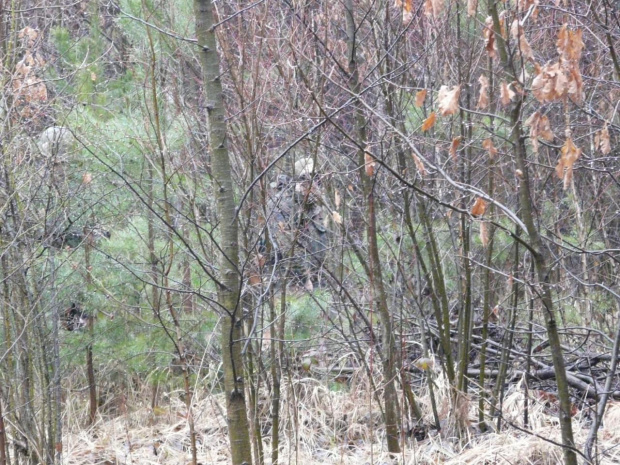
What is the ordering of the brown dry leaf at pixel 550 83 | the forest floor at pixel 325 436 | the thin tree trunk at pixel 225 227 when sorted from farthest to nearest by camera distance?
the forest floor at pixel 325 436 < the thin tree trunk at pixel 225 227 < the brown dry leaf at pixel 550 83

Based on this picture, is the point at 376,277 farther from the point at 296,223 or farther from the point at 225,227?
the point at 225,227

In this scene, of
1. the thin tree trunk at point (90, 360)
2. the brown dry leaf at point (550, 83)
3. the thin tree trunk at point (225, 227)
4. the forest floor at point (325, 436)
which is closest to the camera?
the brown dry leaf at point (550, 83)

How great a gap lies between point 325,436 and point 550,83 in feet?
12.3

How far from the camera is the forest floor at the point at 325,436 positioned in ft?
13.8

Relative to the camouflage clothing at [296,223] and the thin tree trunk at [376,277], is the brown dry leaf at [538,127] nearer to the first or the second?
the camouflage clothing at [296,223]

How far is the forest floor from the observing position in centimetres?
422

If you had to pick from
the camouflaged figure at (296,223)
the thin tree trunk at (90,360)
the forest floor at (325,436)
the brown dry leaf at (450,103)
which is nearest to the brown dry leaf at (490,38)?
the brown dry leaf at (450,103)

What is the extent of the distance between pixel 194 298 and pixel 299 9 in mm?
2587

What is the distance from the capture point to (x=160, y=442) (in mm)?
5508

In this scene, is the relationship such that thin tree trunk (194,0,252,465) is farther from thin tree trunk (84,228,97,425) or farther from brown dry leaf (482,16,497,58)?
thin tree trunk (84,228,97,425)

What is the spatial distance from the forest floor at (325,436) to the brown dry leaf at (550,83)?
7.88ft

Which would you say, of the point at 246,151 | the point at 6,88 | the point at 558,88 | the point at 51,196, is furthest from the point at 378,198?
the point at 558,88

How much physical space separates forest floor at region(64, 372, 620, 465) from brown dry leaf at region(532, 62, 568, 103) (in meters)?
2.40

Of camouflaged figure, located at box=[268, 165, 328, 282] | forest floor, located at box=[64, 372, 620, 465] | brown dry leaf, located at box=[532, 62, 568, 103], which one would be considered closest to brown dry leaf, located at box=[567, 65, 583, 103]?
brown dry leaf, located at box=[532, 62, 568, 103]
